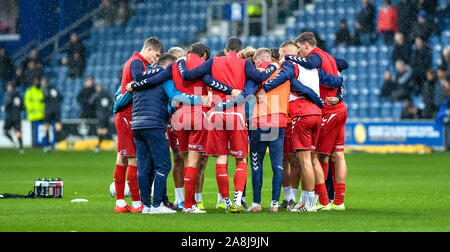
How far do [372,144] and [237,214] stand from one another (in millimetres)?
16698

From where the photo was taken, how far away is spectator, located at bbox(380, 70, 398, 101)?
93.1 ft

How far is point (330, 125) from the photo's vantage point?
11867mm

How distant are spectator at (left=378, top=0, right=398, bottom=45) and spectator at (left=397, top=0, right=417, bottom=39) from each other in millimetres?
254

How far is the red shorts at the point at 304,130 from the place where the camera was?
11.4 m

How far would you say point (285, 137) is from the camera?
12.2 metres

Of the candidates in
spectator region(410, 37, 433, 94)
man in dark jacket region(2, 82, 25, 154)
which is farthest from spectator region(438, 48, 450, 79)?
man in dark jacket region(2, 82, 25, 154)

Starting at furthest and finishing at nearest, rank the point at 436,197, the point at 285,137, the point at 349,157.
A: the point at 349,157 → the point at 436,197 → the point at 285,137

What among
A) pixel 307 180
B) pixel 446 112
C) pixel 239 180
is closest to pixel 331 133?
pixel 307 180

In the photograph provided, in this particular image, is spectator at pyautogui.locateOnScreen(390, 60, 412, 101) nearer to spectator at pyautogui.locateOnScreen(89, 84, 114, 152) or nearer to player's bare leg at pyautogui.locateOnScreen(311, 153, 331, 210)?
spectator at pyautogui.locateOnScreen(89, 84, 114, 152)

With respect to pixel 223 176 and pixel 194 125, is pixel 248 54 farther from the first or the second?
pixel 223 176

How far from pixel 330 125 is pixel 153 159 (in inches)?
96.9
